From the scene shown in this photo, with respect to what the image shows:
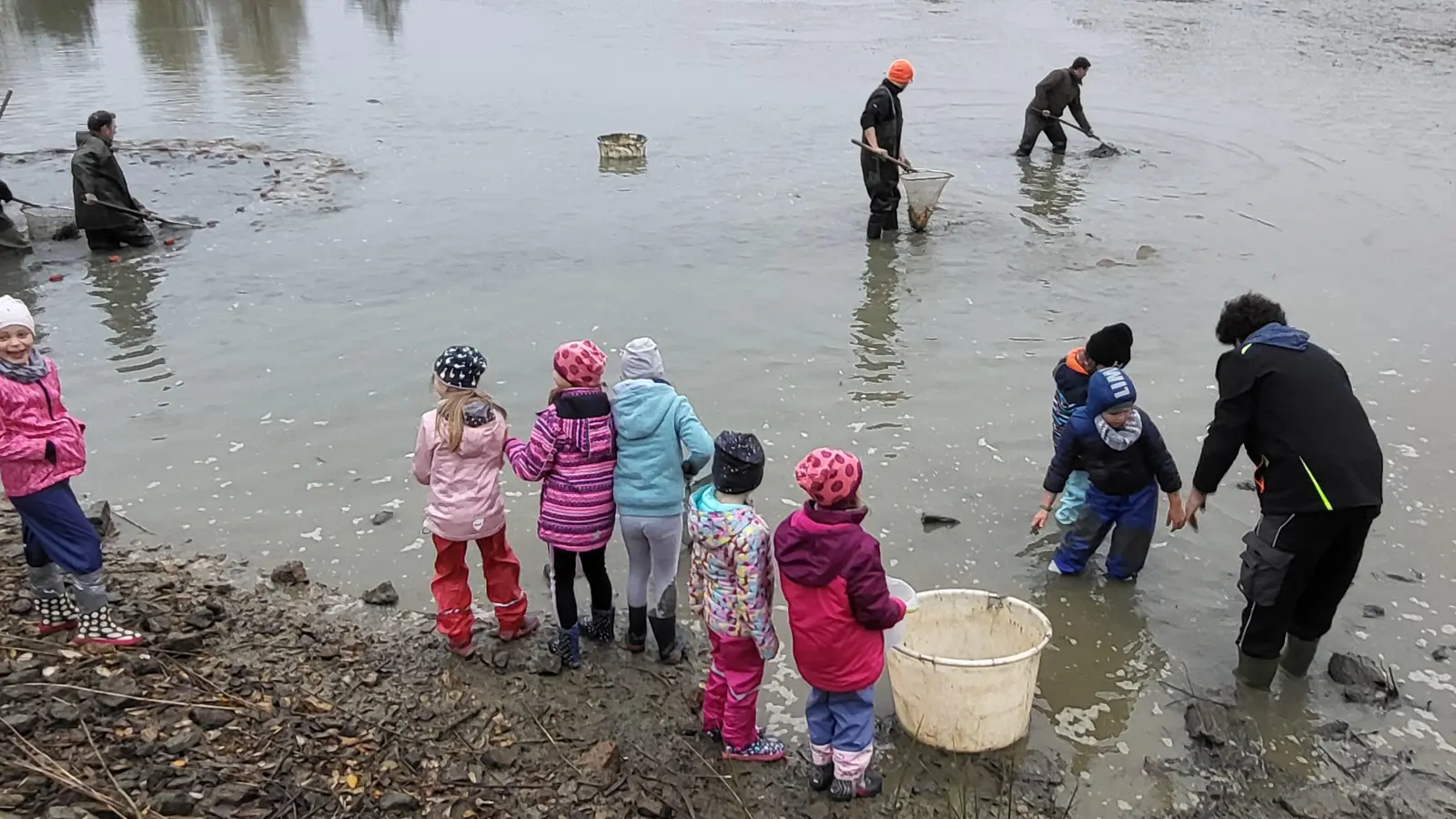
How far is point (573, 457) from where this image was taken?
472cm

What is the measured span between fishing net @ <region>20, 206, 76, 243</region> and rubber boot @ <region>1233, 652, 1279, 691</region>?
45.3 ft

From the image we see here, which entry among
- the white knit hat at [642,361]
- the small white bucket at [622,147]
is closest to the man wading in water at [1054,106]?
the small white bucket at [622,147]

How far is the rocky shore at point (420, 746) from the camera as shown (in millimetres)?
3947

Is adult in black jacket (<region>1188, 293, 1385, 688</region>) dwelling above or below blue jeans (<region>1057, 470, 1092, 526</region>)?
above

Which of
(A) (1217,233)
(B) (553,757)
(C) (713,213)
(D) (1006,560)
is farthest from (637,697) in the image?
(A) (1217,233)

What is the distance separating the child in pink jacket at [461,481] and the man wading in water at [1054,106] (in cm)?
1449

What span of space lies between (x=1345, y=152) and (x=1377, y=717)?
50.6 feet

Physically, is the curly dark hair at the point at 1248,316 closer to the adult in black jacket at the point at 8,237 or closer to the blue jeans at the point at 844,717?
the blue jeans at the point at 844,717

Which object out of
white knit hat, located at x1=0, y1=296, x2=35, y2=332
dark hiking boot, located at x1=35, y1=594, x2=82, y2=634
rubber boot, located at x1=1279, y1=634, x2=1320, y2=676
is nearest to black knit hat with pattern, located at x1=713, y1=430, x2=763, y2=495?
rubber boot, located at x1=1279, y1=634, x2=1320, y2=676

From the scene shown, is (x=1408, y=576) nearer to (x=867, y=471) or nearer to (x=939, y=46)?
(x=867, y=471)

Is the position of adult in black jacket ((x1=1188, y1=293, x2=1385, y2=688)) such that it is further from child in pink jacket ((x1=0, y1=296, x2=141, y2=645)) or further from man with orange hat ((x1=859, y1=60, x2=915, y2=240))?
man with orange hat ((x1=859, y1=60, x2=915, y2=240))

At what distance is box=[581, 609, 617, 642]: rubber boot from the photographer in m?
5.19

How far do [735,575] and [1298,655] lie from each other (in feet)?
9.69

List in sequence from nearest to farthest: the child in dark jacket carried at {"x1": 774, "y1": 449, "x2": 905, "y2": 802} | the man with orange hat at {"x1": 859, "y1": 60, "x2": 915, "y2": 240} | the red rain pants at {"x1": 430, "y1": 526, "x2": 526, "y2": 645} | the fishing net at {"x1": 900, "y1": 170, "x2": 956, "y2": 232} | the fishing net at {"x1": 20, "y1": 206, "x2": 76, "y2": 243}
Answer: the child in dark jacket carried at {"x1": 774, "y1": 449, "x2": 905, "y2": 802}
the red rain pants at {"x1": 430, "y1": 526, "x2": 526, "y2": 645}
the man with orange hat at {"x1": 859, "y1": 60, "x2": 915, "y2": 240}
the fishing net at {"x1": 900, "y1": 170, "x2": 956, "y2": 232}
the fishing net at {"x1": 20, "y1": 206, "x2": 76, "y2": 243}
